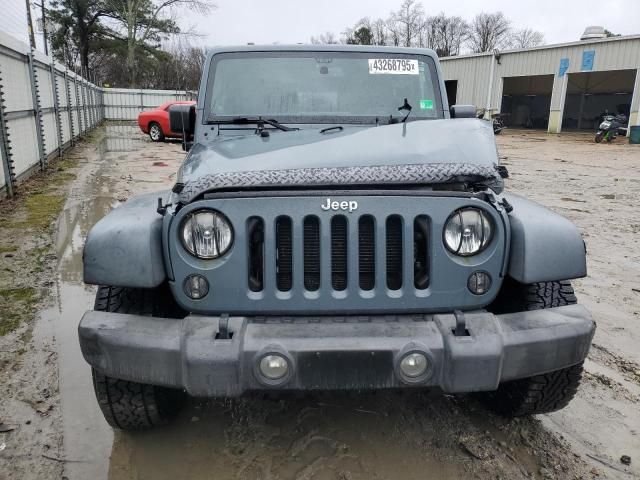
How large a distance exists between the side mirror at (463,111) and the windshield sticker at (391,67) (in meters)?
0.35

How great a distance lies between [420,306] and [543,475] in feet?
3.10

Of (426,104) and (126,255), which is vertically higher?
(426,104)

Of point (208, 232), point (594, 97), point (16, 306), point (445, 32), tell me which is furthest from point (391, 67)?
point (445, 32)

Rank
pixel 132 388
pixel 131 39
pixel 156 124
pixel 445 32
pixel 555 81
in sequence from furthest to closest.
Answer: pixel 445 32 < pixel 131 39 < pixel 555 81 < pixel 156 124 < pixel 132 388

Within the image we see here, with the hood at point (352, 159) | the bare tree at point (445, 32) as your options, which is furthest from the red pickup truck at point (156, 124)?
the bare tree at point (445, 32)

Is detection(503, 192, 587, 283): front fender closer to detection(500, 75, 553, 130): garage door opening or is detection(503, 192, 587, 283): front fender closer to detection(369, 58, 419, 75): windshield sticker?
detection(369, 58, 419, 75): windshield sticker

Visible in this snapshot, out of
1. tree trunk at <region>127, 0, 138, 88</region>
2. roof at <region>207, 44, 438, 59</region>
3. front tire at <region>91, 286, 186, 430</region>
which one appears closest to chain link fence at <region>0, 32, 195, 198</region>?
roof at <region>207, 44, 438, 59</region>

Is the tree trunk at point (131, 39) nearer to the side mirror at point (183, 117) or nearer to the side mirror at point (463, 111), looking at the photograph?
the side mirror at point (183, 117)

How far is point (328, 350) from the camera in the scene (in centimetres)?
200

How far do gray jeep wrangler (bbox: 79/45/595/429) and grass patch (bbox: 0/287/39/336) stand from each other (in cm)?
182

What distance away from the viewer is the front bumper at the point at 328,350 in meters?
2.00

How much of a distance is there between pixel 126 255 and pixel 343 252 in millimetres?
867

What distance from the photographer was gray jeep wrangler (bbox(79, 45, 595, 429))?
203 centimetres

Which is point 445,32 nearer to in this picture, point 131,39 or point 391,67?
point 131,39
